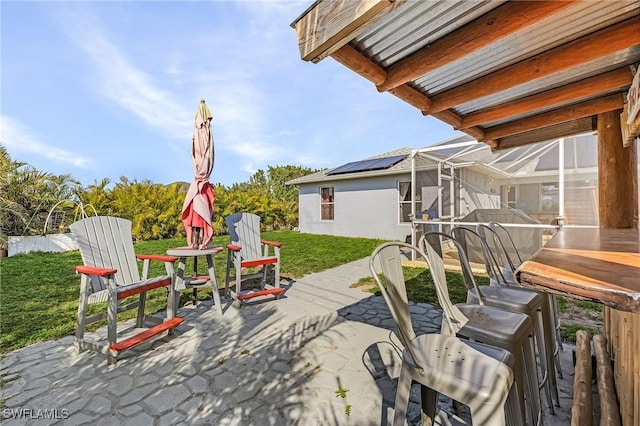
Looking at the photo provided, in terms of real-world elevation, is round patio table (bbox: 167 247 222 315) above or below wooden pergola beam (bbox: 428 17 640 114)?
below

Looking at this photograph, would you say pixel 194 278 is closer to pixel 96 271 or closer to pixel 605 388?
pixel 96 271

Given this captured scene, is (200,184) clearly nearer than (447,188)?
Yes

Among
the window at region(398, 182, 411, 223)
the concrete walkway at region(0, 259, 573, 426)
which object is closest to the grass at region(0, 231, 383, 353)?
the concrete walkway at region(0, 259, 573, 426)

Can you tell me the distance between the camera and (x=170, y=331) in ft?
9.80

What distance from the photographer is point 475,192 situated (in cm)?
1062

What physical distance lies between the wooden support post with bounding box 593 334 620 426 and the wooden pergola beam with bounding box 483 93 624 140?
199 cm

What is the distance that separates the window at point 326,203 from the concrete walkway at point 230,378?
31.6ft

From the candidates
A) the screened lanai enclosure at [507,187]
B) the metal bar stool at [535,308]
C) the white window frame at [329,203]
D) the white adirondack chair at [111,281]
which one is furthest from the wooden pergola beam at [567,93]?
the white window frame at [329,203]

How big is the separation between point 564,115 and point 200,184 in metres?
3.96

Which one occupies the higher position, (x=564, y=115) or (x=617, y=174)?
(x=564, y=115)

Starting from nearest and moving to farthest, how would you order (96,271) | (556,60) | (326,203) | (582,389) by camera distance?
1. (556,60)
2. (582,389)
3. (96,271)
4. (326,203)

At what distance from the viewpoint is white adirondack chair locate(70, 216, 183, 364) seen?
8.02ft

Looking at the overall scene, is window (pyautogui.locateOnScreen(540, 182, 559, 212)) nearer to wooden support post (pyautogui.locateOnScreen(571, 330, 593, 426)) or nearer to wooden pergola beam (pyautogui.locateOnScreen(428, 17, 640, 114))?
wooden support post (pyautogui.locateOnScreen(571, 330, 593, 426))

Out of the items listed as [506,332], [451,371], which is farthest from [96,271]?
[506,332]
